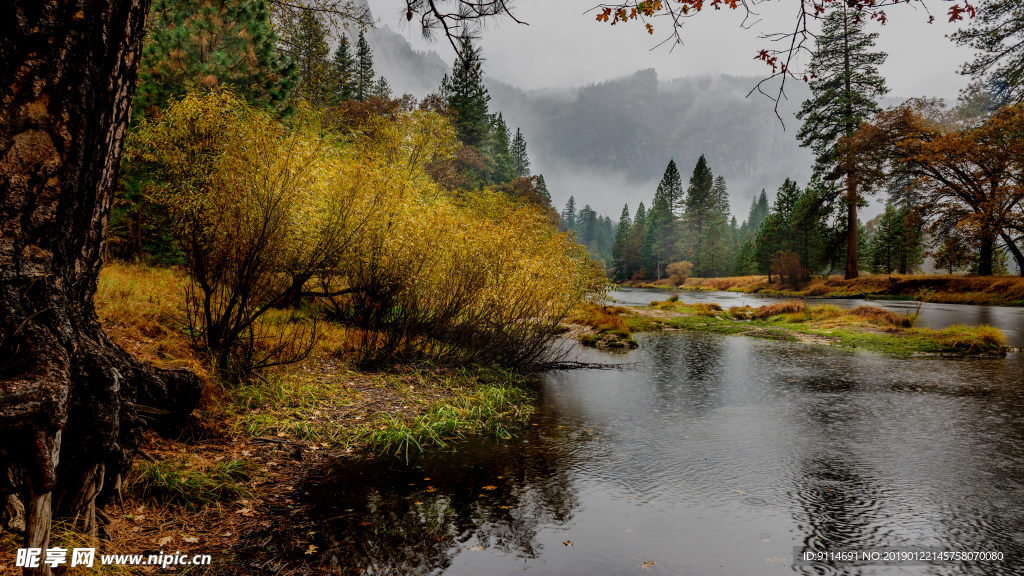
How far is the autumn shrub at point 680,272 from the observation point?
190ft

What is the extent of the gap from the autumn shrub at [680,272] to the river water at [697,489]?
51.2 meters

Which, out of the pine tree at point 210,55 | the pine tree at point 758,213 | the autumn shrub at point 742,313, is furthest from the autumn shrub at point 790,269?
the pine tree at point 758,213

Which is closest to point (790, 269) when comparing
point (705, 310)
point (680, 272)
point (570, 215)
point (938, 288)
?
point (938, 288)

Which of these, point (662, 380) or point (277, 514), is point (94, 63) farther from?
point (662, 380)

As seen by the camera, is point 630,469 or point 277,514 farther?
point 630,469

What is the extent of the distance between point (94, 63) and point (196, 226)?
136 inches

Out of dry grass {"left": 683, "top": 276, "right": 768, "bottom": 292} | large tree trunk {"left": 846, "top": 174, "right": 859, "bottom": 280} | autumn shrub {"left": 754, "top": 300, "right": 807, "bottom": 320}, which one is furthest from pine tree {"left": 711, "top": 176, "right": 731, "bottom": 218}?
autumn shrub {"left": 754, "top": 300, "right": 807, "bottom": 320}

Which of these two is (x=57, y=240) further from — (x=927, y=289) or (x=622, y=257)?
(x=622, y=257)

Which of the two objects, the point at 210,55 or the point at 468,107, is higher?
the point at 468,107

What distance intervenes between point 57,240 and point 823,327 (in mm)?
19340

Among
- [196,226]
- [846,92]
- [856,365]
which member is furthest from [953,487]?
[846,92]

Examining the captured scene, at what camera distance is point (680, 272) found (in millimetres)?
59156

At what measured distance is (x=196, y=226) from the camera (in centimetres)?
539

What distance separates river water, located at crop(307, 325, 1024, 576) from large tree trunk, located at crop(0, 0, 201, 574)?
1696mm
